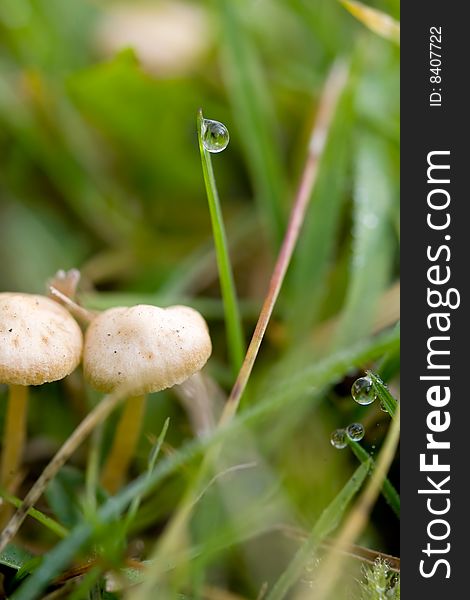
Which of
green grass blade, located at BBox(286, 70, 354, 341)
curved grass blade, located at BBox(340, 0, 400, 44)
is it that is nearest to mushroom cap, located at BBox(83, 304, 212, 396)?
green grass blade, located at BBox(286, 70, 354, 341)

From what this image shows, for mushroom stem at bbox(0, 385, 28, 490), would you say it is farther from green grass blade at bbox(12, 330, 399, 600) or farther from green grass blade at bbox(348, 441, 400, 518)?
green grass blade at bbox(348, 441, 400, 518)

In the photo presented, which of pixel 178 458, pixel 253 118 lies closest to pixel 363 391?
pixel 178 458

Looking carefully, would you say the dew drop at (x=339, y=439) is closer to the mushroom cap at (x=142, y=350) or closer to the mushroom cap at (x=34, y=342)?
the mushroom cap at (x=142, y=350)

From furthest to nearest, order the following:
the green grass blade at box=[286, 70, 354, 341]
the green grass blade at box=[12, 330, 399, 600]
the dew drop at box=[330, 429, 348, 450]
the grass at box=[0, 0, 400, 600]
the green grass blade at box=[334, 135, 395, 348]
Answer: the green grass blade at box=[286, 70, 354, 341], the green grass blade at box=[334, 135, 395, 348], the dew drop at box=[330, 429, 348, 450], the grass at box=[0, 0, 400, 600], the green grass blade at box=[12, 330, 399, 600]

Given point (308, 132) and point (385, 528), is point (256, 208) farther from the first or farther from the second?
point (385, 528)

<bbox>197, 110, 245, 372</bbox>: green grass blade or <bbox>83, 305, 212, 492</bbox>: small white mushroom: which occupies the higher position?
<bbox>197, 110, 245, 372</bbox>: green grass blade

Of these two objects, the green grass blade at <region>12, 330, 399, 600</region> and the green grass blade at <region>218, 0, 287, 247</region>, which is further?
the green grass blade at <region>218, 0, 287, 247</region>
